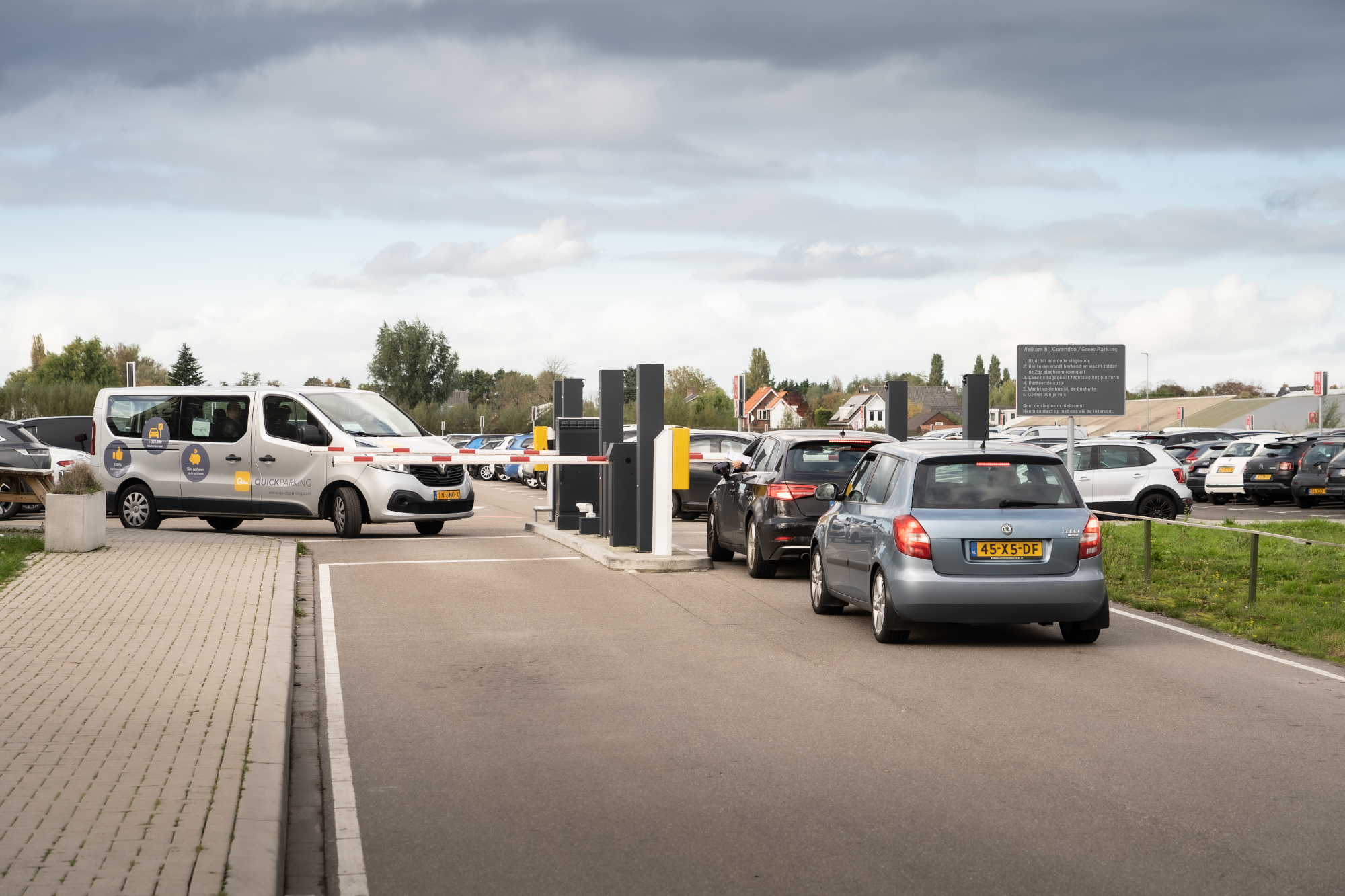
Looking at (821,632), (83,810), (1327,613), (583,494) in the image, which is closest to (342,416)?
(583,494)

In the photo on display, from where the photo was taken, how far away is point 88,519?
16.1m

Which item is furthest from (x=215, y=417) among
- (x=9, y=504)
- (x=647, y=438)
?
(x=647, y=438)

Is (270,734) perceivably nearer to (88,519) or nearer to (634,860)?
(634,860)

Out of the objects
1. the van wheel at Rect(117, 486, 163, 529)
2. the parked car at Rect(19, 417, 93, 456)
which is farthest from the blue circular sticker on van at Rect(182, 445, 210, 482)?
the parked car at Rect(19, 417, 93, 456)

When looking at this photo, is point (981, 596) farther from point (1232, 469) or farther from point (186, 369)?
point (186, 369)

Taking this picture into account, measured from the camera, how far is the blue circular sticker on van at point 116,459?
21.2 metres

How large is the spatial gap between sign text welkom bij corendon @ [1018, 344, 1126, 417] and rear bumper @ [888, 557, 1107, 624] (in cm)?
1188

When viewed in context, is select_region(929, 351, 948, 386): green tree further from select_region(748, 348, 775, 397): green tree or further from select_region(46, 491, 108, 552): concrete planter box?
select_region(46, 491, 108, 552): concrete planter box

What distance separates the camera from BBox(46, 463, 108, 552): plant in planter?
A: 15930 millimetres

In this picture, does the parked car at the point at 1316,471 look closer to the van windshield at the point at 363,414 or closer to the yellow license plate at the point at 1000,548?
the van windshield at the point at 363,414

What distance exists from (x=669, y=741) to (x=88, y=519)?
36.9 ft

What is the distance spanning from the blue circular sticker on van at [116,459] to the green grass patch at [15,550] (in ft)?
7.96

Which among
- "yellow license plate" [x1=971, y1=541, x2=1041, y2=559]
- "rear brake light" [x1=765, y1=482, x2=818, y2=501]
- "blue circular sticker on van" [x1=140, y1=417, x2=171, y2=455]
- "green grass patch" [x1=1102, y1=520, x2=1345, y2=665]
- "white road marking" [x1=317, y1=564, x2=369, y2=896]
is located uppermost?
"blue circular sticker on van" [x1=140, y1=417, x2=171, y2=455]

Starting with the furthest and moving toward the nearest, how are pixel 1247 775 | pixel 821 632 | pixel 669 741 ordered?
pixel 821 632
pixel 669 741
pixel 1247 775
